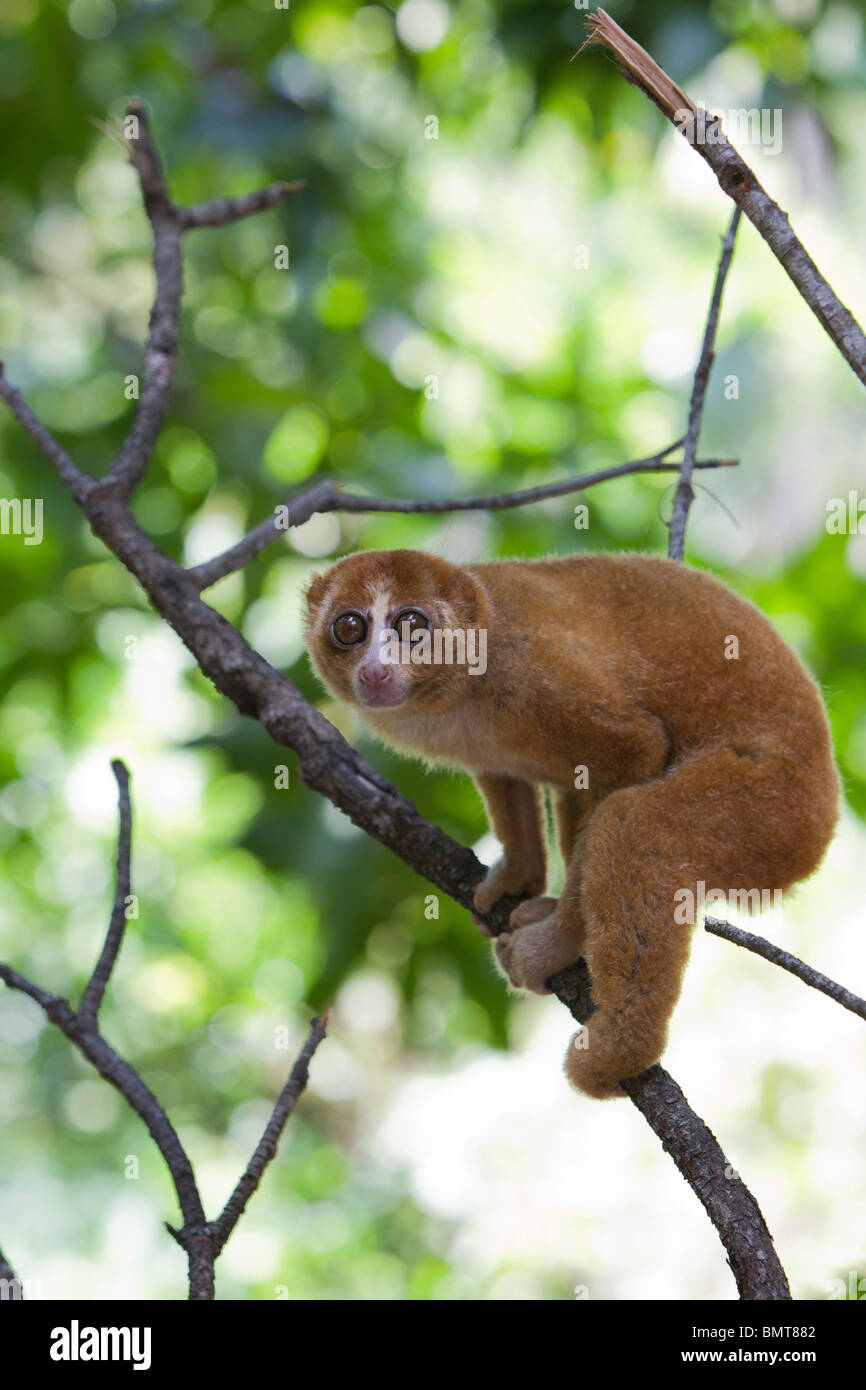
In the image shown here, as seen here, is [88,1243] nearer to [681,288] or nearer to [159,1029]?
[159,1029]

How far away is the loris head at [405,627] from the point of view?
10.7 ft

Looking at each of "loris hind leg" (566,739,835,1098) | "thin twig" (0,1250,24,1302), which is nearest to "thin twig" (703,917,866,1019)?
"loris hind leg" (566,739,835,1098)

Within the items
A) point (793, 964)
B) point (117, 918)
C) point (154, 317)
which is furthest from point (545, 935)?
point (154, 317)

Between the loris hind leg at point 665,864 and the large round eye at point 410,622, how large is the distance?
2.30 ft

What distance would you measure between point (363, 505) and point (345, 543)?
91.6 inches

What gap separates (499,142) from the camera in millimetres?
10227

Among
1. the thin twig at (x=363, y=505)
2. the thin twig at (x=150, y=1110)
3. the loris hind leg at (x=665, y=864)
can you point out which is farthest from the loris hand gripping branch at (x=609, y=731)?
the thin twig at (x=150, y=1110)

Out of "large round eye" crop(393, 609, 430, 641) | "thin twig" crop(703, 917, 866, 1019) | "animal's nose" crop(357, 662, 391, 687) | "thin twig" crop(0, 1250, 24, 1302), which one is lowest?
"thin twig" crop(0, 1250, 24, 1302)

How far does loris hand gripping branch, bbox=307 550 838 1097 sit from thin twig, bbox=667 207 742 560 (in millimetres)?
209

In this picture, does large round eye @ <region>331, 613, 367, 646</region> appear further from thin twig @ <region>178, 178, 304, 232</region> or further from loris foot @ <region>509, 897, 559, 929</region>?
thin twig @ <region>178, 178, 304, 232</region>

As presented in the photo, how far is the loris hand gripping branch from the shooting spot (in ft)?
9.29

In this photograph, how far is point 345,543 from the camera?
5852mm

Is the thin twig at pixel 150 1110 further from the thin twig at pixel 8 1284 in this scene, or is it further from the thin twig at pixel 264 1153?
the thin twig at pixel 8 1284

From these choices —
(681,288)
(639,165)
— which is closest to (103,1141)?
(639,165)
